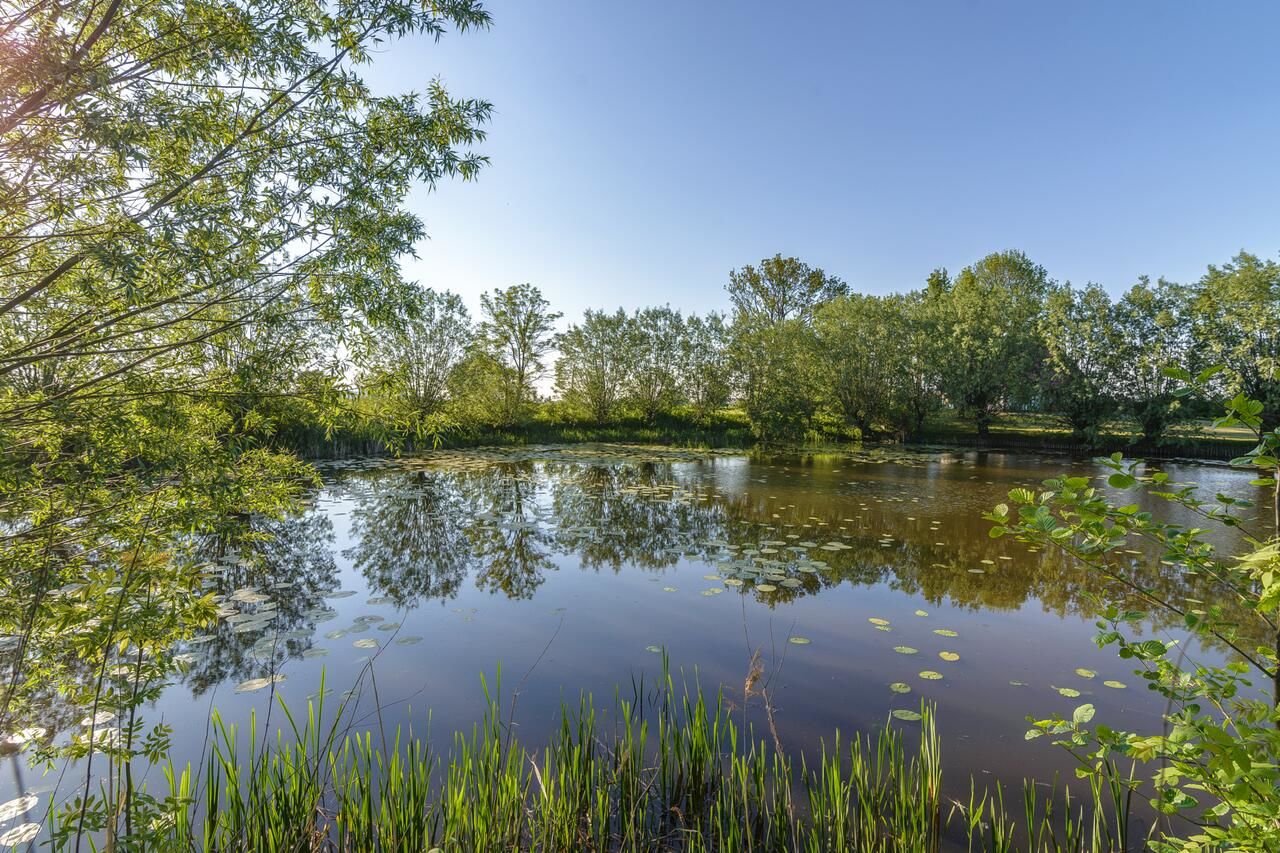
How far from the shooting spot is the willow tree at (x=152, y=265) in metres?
2.50

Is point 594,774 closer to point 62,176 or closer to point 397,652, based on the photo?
point 397,652

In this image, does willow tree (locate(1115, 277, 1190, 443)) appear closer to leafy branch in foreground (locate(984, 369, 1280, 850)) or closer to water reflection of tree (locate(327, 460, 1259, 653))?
water reflection of tree (locate(327, 460, 1259, 653))

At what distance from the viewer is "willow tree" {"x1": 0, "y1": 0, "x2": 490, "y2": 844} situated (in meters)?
2.50

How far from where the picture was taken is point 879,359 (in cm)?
2752

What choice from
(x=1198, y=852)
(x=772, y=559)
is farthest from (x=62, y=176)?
(x=772, y=559)

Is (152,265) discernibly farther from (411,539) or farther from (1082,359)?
(1082,359)

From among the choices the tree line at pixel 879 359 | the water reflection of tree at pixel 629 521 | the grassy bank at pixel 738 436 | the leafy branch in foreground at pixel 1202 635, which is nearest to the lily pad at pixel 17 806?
the leafy branch in foreground at pixel 1202 635

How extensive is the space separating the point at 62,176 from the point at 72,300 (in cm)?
89

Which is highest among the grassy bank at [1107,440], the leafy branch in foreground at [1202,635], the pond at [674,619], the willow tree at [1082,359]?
the willow tree at [1082,359]

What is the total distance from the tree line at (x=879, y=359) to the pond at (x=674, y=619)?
15230 millimetres

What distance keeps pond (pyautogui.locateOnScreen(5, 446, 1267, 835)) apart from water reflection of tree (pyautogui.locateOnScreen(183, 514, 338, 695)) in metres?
0.03

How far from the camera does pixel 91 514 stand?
305 cm

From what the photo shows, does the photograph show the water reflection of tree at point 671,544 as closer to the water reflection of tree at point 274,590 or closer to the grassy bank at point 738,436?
the water reflection of tree at point 274,590

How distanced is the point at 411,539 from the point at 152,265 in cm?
643
